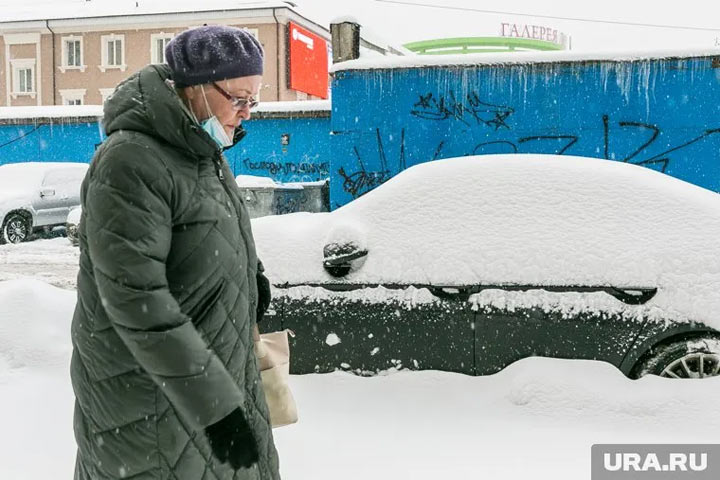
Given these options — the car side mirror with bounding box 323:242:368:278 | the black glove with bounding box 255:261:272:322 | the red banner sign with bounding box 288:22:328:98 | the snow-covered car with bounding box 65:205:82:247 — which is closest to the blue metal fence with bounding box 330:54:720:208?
the snow-covered car with bounding box 65:205:82:247

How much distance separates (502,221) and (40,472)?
2.80 m

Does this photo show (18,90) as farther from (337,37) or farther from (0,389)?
(0,389)

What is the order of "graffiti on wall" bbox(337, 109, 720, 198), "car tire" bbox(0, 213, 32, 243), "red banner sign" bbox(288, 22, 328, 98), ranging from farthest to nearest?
"red banner sign" bbox(288, 22, 328, 98) < "car tire" bbox(0, 213, 32, 243) < "graffiti on wall" bbox(337, 109, 720, 198)

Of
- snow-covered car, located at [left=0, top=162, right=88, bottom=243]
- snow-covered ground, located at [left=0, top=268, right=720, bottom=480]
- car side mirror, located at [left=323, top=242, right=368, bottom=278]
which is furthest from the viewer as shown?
snow-covered car, located at [left=0, top=162, right=88, bottom=243]

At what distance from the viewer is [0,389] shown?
4.59 meters

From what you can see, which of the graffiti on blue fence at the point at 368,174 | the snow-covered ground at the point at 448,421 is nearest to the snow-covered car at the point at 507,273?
the snow-covered ground at the point at 448,421

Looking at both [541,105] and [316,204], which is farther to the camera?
[316,204]

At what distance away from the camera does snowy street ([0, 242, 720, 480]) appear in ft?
12.0

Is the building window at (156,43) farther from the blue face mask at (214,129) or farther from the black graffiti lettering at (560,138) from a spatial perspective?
the blue face mask at (214,129)

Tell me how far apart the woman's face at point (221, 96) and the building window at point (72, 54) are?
33.9m

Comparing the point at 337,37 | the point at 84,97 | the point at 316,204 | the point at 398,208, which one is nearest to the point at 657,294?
the point at 398,208

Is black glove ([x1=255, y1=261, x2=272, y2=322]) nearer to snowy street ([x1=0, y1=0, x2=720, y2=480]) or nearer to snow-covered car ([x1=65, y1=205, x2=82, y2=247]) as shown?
snowy street ([x1=0, y1=0, x2=720, y2=480])

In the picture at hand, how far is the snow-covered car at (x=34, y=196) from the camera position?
47.1 ft

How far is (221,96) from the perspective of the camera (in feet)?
6.36
